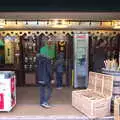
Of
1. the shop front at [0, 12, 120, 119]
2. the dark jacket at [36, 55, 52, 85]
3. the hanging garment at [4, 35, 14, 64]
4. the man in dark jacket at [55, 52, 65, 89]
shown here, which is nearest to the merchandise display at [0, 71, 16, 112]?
the dark jacket at [36, 55, 52, 85]

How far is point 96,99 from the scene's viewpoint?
7992mm

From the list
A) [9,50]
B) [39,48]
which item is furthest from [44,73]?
[9,50]

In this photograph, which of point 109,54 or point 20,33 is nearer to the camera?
point 20,33

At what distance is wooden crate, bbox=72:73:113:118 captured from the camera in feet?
25.5

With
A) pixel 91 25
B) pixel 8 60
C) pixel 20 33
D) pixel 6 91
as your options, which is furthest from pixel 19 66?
pixel 6 91

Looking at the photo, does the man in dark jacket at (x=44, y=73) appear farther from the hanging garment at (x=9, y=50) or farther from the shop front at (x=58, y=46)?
the hanging garment at (x=9, y=50)

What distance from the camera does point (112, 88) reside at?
812 cm

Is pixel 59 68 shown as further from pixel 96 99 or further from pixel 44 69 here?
pixel 96 99

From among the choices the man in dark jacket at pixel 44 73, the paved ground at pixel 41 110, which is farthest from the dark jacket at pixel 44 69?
the paved ground at pixel 41 110

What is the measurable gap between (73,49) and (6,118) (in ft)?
16.4

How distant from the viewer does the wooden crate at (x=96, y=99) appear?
7777mm

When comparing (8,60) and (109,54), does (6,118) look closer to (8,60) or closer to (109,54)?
(8,60)
